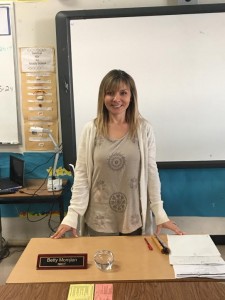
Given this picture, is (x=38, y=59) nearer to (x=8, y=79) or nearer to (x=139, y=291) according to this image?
(x=8, y=79)

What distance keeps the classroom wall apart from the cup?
166cm

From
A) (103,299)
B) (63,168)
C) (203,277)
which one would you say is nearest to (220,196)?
(63,168)

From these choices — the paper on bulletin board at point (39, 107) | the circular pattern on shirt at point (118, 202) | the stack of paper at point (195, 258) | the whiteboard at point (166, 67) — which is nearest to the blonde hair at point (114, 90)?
the circular pattern on shirt at point (118, 202)

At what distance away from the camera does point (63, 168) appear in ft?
9.30

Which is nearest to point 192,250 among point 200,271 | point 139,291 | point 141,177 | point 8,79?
point 200,271

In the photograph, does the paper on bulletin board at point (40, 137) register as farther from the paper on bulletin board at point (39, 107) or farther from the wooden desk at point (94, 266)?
the wooden desk at point (94, 266)

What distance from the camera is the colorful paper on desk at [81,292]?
97cm

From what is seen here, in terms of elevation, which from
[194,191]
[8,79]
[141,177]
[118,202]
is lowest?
[194,191]

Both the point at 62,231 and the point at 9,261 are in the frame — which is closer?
the point at 62,231

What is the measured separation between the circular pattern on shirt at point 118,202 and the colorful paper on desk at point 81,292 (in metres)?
0.55

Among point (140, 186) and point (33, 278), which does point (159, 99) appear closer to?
point (140, 186)

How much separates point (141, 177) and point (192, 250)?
1.40 ft

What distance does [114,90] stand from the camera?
1493mm

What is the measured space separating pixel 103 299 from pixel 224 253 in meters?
2.14
